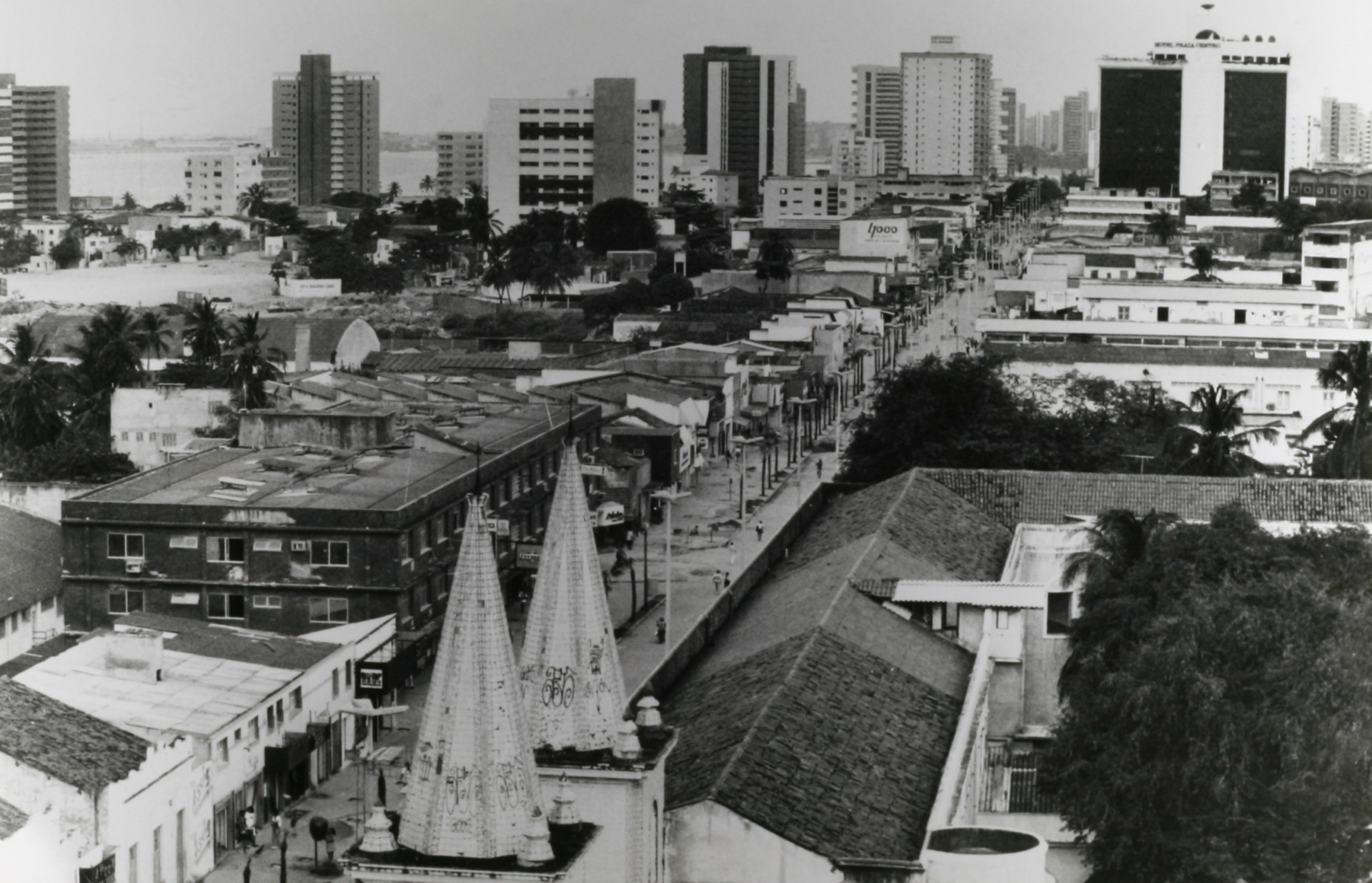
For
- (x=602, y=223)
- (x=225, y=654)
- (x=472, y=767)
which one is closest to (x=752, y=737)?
(x=472, y=767)

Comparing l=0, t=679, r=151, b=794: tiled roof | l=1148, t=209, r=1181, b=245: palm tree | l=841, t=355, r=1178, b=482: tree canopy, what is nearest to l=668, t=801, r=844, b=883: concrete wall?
l=0, t=679, r=151, b=794: tiled roof

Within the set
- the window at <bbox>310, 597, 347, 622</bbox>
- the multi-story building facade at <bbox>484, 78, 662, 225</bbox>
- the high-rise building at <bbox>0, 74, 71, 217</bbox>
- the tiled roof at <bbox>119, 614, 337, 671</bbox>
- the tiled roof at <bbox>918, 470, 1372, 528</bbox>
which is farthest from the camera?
the high-rise building at <bbox>0, 74, 71, 217</bbox>

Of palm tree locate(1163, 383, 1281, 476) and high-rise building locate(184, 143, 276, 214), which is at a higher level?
high-rise building locate(184, 143, 276, 214)

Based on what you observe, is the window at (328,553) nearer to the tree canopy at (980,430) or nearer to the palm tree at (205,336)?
the tree canopy at (980,430)

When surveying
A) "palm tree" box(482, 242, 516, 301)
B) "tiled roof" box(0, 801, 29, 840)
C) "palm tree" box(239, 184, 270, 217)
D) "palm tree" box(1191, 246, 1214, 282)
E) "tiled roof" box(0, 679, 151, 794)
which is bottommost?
"tiled roof" box(0, 801, 29, 840)

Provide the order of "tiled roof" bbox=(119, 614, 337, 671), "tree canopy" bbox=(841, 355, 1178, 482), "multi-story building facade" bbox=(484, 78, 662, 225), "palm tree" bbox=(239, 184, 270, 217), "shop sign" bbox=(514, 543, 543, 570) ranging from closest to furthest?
"tiled roof" bbox=(119, 614, 337, 671), "shop sign" bbox=(514, 543, 543, 570), "tree canopy" bbox=(841, 355, 1178, 482), "multi-story building facade" bbox=(484, 78, 662, 225), "palm tree" bbox=(239, 184, 270, 217)

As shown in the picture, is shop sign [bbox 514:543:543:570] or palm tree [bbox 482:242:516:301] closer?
shop sign [bbox 514:543:543:570]

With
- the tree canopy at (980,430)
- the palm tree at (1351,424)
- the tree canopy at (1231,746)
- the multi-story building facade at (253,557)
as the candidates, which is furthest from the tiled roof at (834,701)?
the palm tree at (1351,424)

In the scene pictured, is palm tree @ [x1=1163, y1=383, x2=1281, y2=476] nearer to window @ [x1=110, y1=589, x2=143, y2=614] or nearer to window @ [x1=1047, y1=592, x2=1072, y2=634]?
window @ [x1=1047, y1=592, x2=1072, y2=634]
